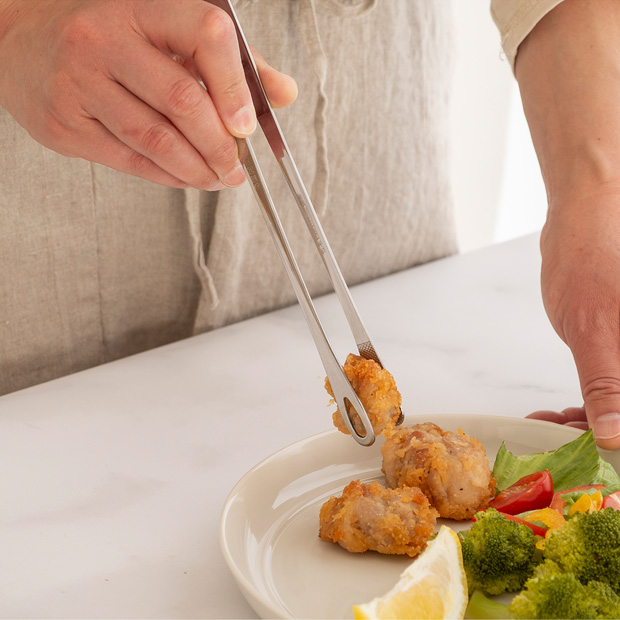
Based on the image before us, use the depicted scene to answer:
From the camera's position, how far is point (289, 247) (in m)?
1.04

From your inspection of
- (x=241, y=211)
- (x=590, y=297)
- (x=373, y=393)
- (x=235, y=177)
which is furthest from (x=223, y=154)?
(x=241, y=211)

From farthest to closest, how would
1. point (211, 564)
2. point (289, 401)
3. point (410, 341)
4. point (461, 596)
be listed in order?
point (410, 341) → point (289, 401) → point (211, 564) → point (461, 596)

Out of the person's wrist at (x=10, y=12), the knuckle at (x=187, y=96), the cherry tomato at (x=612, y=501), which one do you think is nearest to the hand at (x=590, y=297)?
the cherry tomato at (x=612, y=501)

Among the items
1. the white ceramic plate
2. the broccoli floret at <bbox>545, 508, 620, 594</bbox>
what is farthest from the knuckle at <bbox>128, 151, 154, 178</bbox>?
the broccoli floret at <bbox>545, 508, 620, 594</bbox>

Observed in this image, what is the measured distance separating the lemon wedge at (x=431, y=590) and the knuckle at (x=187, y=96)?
63cm

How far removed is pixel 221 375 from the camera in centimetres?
165

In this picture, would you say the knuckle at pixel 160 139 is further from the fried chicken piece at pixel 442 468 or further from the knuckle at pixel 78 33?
the fried chicken piece at pixel 442 468

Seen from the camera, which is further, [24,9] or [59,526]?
[24,9]

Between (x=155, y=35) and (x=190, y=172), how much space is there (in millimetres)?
194

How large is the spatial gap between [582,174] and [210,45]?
75 centimetres

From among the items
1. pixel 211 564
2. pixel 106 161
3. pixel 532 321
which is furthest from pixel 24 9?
pixel 532 321

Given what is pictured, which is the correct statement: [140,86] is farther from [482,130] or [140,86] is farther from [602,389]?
[482,130]

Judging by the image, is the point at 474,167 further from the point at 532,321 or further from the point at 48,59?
the point at 48,59

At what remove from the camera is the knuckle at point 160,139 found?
1109 millimetres
